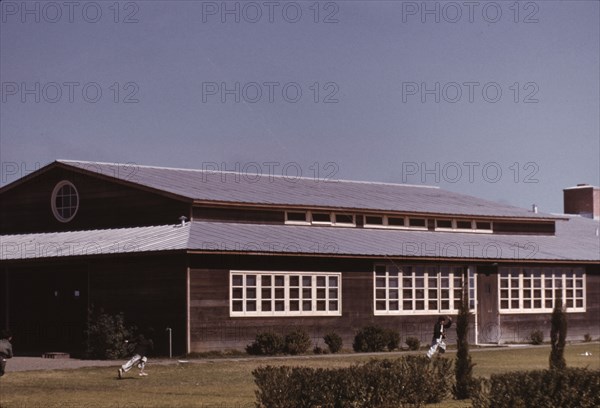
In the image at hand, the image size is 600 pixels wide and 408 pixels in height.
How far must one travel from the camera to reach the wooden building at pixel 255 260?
4200 centimetres

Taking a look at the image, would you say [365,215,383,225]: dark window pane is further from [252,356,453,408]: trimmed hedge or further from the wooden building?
[252,356,453,408]: trimmed hedge

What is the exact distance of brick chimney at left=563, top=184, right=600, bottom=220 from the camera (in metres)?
82.1

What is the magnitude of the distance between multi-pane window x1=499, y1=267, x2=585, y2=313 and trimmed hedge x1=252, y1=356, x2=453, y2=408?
29.2 m

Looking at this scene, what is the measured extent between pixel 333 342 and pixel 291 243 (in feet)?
12.8

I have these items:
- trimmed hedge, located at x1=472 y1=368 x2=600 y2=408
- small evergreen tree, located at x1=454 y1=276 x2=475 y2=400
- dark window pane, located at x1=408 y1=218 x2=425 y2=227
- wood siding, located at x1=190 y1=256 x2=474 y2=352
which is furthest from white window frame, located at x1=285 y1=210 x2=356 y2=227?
trimmed hedge, located at x1=472 y1=368 x2=600 y2=408

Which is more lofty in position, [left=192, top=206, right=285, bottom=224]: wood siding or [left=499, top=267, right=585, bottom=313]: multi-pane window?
[left=192, top=206, right=285, bottom=224]: wood siding

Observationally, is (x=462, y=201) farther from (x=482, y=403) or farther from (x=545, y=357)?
(x=482, y=403)

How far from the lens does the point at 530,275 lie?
5291 centimetres

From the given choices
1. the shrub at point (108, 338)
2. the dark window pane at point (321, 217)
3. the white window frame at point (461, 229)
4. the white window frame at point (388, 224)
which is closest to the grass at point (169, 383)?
the shrub at point (108, 338)

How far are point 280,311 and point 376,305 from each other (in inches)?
193

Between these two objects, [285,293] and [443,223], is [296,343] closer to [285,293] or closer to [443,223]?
[285,293]

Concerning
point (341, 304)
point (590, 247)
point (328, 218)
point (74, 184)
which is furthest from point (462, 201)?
point (74, 184)

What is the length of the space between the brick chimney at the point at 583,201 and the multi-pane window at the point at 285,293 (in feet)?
132

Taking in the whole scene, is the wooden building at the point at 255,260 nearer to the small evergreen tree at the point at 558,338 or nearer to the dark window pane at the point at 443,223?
the dark window pane at the point at 443,223
